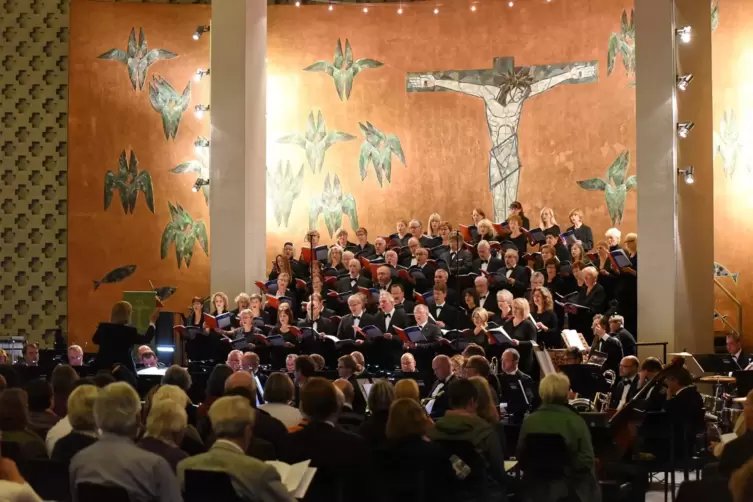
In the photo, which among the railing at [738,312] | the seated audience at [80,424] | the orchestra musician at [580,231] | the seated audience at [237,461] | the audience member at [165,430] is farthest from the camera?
the railing at [738,312]

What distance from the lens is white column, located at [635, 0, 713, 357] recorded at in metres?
12.6

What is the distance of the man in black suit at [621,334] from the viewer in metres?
11.2

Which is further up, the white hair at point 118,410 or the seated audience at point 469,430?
the white hair at point 118,410

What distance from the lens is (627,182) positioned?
16.0m

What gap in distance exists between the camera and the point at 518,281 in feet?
41.8

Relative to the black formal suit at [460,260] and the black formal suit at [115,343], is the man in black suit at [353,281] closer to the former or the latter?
the black formal suit at [460,260]

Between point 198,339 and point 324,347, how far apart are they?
4.68ft

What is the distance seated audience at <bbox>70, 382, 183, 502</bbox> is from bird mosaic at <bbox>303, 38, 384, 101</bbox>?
13874mm

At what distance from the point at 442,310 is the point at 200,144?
624 cm

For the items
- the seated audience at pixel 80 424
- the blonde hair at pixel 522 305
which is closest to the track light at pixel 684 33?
the blonde hair at pixel 522 305

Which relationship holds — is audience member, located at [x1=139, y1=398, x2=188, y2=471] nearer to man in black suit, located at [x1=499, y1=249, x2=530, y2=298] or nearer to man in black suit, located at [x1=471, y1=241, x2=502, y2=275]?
man in black suit, located at [x1=499, y1=249, x2=530, y2=298]

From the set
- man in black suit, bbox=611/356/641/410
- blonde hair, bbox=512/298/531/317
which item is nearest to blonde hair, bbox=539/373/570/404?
man in black suit, bbox=611/356/641/410

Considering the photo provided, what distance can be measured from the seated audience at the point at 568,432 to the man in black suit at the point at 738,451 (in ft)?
2.27

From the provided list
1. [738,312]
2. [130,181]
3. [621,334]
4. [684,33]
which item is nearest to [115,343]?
[621,334]
